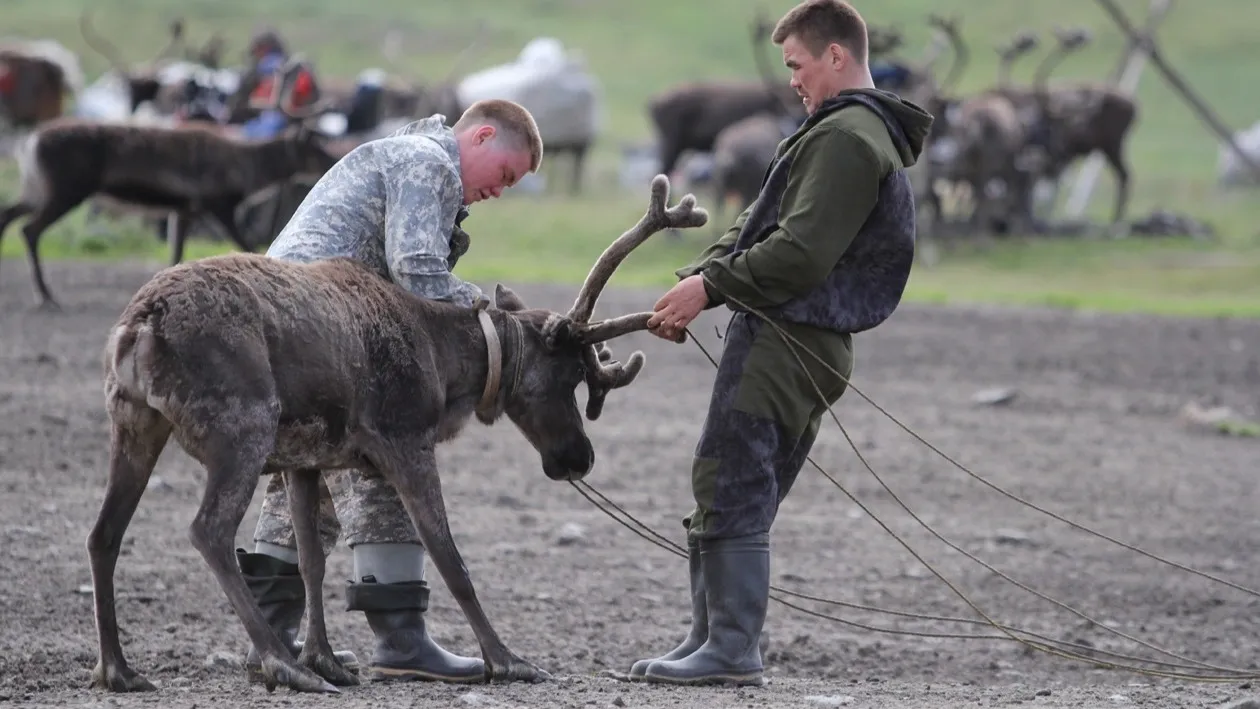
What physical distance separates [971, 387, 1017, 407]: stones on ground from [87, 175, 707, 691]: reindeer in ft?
23.7

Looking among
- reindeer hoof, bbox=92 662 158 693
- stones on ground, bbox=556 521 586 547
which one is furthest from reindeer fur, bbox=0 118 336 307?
reindeer hoof, bbox=92 662 158 693

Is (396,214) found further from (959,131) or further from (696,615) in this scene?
(959,131)

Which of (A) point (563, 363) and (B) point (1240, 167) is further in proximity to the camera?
(B) point (1240, 167)

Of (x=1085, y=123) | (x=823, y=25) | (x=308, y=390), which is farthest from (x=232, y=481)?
(x=1085, y=123)

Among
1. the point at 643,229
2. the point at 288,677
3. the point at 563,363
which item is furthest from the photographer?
the point at 563,363

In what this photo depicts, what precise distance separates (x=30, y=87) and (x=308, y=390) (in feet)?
81.6

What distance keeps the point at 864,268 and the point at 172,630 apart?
2.70 meters

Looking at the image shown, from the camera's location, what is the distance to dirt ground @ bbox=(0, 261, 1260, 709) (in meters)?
5.85

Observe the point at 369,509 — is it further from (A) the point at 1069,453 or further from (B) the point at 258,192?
(B) the point at 258,192

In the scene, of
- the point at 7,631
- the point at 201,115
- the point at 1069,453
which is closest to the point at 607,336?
the point at 7,631

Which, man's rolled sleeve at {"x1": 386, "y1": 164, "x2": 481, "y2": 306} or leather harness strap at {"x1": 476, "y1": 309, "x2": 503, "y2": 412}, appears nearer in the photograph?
man's rolled sleeve at {"x1": 386, "y1": 164, "x2": 481, "y2": 306}

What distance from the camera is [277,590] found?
5.76 m

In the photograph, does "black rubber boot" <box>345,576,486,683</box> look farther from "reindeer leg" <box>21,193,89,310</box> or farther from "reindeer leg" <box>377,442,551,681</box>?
"reindeer leg" <box>21,193,89,310</box>

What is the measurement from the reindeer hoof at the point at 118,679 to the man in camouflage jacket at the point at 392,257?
37cm
